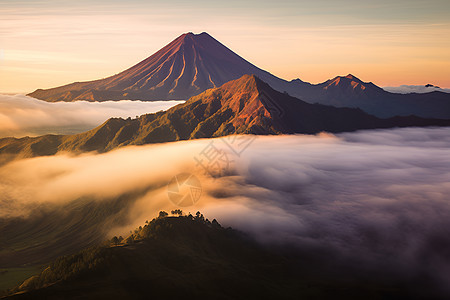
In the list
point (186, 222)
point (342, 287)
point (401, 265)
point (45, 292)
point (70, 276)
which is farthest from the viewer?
point (401, 265)

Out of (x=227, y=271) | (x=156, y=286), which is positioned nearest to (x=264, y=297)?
(x=227, y=271)

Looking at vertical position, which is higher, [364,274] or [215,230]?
[215,230]

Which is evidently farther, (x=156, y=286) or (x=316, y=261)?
(x=316, y=261)

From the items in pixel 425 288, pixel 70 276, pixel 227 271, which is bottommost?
pixel 425 288

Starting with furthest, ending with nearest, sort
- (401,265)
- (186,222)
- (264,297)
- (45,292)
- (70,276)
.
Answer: (401,265) < (186,222) < (264,297) < (70,276) < (45,292)

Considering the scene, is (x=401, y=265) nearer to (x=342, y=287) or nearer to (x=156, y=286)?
(x=342, y=287)

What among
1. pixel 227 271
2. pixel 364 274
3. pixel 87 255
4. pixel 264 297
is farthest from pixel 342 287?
pixel 87 255
